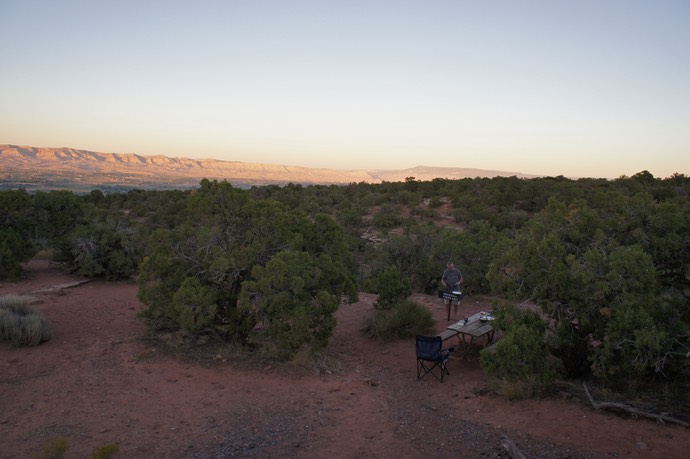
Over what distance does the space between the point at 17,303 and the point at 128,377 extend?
12.6 ft

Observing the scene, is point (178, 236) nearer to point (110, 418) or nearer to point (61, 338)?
point (61, 338)

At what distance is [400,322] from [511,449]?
16.3 ft

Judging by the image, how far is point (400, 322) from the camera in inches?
379

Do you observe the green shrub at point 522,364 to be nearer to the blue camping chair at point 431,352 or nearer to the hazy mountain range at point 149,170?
the blue camping chair at point 431,352

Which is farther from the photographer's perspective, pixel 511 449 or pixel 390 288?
pixel 390 288

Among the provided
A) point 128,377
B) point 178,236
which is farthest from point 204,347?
point 178,236

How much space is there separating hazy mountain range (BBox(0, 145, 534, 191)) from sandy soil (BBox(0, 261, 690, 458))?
69.6 meters

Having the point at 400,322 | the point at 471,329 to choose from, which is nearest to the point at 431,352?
the point at 471,329

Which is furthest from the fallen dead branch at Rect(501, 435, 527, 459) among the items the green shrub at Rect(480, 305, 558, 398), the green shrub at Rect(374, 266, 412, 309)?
the green shrub at Rect(374, 266, 412, 309)

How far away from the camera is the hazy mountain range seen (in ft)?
288

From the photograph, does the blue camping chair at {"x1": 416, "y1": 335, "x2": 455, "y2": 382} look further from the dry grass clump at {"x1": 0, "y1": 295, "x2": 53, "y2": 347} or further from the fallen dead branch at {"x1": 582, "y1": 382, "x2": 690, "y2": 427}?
the dry grass clump at {"x1": 0, "y1": 295, "x2": 53, "y2": 347}

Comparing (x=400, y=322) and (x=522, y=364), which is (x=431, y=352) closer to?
(x=522, y=364)

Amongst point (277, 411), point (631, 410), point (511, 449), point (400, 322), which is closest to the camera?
point (511, 449)

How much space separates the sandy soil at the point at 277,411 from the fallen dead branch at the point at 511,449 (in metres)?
0.16
